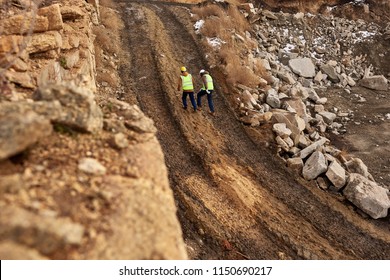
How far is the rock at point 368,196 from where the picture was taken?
9.47 m

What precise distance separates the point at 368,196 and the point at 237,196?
409 centimetres

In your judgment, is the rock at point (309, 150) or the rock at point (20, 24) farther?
the rock at point (309, 150)

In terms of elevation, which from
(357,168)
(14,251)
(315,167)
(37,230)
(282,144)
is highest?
(37,230)

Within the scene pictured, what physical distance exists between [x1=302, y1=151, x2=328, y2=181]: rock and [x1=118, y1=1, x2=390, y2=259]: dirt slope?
373 millimetres

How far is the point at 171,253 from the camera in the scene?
414cm

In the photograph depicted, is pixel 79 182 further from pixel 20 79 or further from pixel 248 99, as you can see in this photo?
pixel 248 99

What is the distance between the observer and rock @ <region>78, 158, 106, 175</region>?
180 inches

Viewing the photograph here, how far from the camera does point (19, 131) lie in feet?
13.9

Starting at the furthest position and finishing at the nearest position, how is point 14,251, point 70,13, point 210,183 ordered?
point 70,13 < point 210,183 < point 14,251

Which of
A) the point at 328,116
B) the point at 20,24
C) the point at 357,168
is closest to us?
the point at 20,24

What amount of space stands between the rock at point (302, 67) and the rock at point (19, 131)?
14.7 metres

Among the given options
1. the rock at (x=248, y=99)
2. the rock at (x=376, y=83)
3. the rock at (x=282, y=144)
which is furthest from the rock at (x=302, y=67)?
the rock at (x=282, y=144)

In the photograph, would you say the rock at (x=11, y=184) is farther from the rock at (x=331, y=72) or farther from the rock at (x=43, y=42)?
the rock at (x=331, y=72)

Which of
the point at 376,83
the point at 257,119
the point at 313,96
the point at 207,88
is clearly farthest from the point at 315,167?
the point at 376,83
